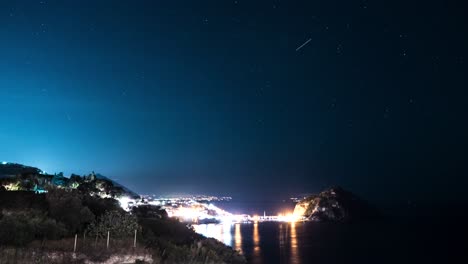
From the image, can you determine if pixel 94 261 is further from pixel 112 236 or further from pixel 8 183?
pixel 8 183

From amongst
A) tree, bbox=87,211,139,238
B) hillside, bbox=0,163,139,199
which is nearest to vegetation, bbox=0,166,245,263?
tree, bbox=87,211,139,238

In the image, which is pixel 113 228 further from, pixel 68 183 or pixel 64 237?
pixel 68 183

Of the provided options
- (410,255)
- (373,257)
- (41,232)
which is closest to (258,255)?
(373,257)

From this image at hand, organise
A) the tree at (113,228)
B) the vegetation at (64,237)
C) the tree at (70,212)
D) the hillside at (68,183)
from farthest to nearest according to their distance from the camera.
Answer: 1. the hillside at (68,183)
2. the tree at (70,212)
3. the tree at (113,228)
4. the vegetation at (64,237)

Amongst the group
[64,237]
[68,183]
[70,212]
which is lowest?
[64,237]

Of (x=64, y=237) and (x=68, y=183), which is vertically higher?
(x=68, y=183)

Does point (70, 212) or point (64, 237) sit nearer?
point (64, 237)

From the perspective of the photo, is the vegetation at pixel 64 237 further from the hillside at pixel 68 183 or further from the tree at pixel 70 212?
the hillside at pixel 68 183

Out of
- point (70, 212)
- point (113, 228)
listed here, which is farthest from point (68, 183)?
point (113, 228)

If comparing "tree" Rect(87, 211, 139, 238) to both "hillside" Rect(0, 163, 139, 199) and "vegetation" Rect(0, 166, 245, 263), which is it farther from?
"hillside" Rect(0, 163, 139, 199)

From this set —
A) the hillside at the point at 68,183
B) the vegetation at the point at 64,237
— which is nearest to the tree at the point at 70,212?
the vegetation at the point at 64,237

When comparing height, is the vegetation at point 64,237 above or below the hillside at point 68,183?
below
